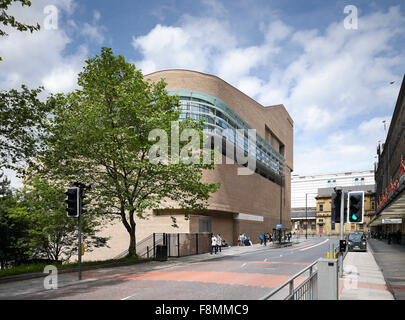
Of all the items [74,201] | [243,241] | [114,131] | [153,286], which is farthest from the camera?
[243,241]

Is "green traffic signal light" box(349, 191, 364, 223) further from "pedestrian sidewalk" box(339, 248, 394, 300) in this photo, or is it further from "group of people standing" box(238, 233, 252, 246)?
"group of people standing" box(238, 233, 252, 246)

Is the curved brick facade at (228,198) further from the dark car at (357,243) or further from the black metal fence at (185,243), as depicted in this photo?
the dark car at (357,243)

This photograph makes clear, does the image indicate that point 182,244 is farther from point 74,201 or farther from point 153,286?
point 153,286

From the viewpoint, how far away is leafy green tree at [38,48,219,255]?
71.1 ft

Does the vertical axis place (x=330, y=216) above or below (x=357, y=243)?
below

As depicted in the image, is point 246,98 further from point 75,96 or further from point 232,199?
point 75,96

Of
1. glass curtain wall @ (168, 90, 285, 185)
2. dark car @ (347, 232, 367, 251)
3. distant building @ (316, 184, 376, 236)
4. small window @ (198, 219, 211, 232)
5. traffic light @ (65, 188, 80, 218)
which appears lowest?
distant building @ (316, 184, 376, 236)

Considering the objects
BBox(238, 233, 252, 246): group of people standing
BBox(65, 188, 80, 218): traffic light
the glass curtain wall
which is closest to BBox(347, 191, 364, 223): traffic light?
BBox(65, 188, 80, 218): traffic light

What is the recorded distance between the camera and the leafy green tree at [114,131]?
853 inches

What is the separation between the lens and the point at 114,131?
71.1ft

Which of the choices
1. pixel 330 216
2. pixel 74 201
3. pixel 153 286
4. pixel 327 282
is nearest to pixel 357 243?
pixel 153 286

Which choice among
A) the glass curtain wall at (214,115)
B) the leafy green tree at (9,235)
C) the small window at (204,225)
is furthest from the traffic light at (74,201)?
the small window at (204,225)

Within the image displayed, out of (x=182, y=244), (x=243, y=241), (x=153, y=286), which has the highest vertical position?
(x=153, y=286)
